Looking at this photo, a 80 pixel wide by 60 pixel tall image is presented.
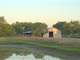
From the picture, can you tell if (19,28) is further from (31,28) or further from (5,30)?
(5,30)

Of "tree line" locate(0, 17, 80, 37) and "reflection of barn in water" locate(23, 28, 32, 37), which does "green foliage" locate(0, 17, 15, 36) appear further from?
"reflection of barn in water" locate(23, 28, 32, 37)

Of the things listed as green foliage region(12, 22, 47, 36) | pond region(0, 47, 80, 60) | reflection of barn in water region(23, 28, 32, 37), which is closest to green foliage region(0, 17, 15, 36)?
reflection of barn in water region(23, 28, 32, 37)

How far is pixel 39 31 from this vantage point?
7306cm

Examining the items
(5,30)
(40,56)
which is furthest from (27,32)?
(40,56)

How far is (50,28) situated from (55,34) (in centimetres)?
188

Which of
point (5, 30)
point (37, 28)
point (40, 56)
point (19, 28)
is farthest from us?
point (19, 28)

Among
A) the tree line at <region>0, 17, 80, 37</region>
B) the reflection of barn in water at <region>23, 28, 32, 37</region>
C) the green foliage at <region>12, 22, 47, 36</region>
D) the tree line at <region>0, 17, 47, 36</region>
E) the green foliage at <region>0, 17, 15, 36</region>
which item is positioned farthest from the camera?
the reflection of barn in water at <region>23, 28, 32, 37</region>

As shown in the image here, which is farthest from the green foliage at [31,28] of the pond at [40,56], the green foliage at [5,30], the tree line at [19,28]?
the pond at [40,56]

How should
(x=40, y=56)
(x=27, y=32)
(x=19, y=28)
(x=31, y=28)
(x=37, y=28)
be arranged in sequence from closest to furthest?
(x=40, y=56) < (x=37, y=28) < (x=27, y=32) < (x=19, y=28) < (x=31, y=28)

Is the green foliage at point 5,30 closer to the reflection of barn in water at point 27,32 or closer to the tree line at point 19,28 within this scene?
the tree line at point 19,28

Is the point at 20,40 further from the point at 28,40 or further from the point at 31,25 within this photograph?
the point at 31,25

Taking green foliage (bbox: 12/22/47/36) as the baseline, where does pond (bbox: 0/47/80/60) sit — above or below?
below

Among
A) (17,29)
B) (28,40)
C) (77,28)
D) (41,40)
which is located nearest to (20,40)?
(28,40)

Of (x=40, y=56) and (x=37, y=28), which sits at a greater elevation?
(x=37, y=28)
